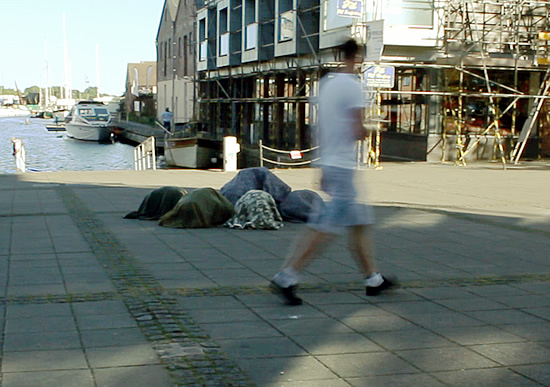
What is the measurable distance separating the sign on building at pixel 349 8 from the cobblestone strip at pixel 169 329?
13234 mm

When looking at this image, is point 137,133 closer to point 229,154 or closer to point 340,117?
point 229,154

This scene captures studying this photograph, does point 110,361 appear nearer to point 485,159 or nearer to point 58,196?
point 58,196

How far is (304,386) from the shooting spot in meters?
4.09

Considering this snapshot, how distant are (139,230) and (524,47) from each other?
57.4ft

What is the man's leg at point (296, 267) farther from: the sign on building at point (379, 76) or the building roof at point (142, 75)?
the building roof at point (142, 75)

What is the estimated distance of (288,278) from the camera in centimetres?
579

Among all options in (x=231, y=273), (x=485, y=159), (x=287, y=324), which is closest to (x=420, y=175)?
(x=485, y=159)

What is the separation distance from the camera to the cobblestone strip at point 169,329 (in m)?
4.23

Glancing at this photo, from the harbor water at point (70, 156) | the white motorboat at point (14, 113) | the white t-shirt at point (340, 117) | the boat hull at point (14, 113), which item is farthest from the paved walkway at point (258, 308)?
the white motorboat at point (14, 113)

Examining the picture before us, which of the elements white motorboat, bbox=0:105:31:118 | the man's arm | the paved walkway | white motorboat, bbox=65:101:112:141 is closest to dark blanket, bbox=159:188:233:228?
the paved walkway

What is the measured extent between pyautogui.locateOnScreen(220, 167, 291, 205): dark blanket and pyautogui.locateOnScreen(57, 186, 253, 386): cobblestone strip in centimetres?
283

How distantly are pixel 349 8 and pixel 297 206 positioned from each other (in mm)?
11039

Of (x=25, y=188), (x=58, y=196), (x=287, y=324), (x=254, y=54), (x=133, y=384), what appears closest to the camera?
(x=133, y=384)

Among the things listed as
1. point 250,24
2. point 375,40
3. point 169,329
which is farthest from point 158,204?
point 250,24
